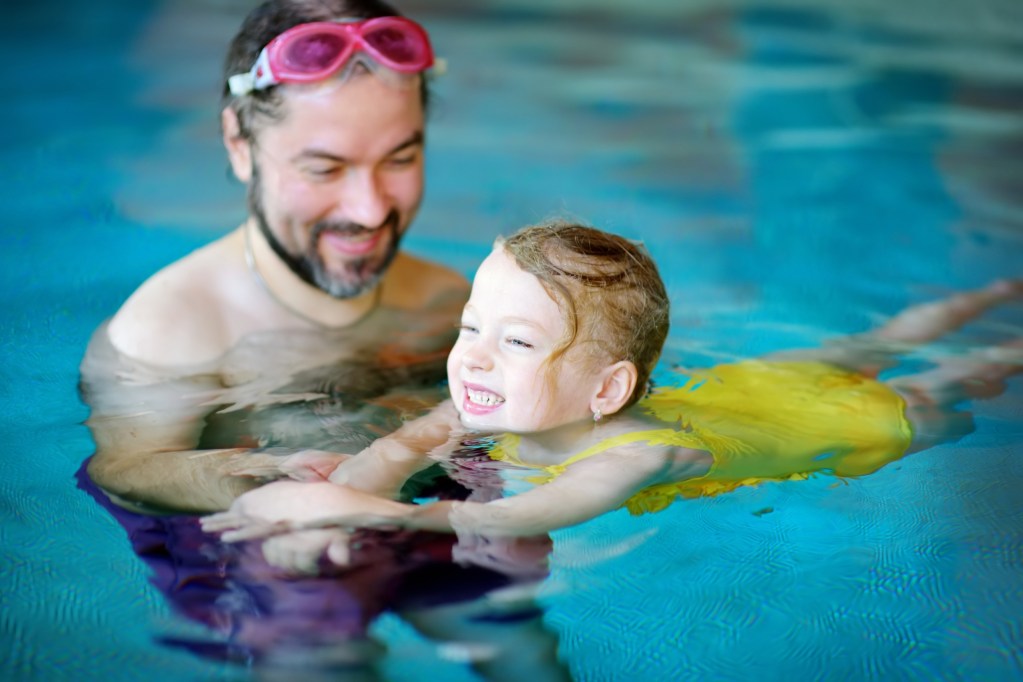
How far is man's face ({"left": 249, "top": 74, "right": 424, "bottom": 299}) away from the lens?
10.4 feet

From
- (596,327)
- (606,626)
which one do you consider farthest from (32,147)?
(606,626)

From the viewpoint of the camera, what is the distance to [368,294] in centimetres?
368

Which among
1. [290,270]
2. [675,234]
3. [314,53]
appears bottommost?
[675,234]

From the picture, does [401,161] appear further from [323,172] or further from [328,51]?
[328,51]

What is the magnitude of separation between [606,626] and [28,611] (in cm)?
118

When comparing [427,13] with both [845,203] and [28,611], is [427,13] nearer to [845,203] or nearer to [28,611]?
[845,203]

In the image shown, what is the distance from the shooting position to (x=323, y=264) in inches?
133

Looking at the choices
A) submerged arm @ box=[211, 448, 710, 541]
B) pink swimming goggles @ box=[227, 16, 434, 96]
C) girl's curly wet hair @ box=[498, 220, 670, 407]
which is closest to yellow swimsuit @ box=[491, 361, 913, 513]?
submerged arm @ box=[211, 448, 710, 541]

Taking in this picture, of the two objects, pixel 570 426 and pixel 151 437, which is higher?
pixel 570 426

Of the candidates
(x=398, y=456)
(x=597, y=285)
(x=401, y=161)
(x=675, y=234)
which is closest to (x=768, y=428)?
(x=597, y=285)

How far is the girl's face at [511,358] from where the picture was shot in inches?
107

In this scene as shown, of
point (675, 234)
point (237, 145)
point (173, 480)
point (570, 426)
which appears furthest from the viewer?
point (675, 234)

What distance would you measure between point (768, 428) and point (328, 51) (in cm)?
160

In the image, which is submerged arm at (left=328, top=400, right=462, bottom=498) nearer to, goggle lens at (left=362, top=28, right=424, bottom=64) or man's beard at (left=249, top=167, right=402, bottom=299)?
man's beard at (left=249, top=167, right=402, bottom=299)
